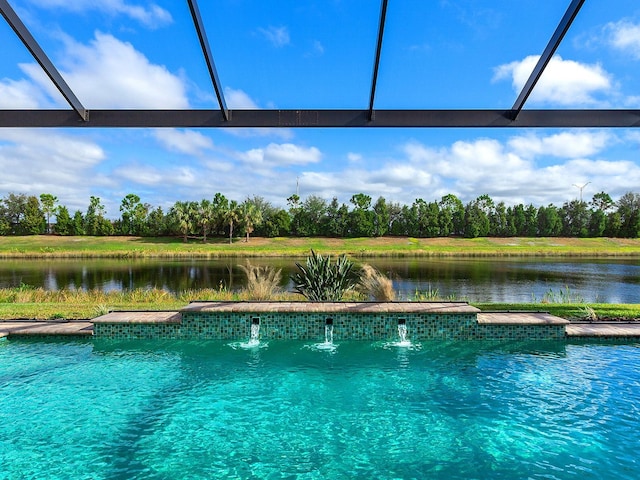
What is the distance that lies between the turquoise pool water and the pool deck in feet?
1.14

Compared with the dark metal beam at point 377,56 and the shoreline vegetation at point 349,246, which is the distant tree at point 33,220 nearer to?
the shoreline vegetation at point 349,246

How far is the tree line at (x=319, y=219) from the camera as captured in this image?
51.0 metres

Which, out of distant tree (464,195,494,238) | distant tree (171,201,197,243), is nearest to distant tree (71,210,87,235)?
distant tree (171,201,197,243)

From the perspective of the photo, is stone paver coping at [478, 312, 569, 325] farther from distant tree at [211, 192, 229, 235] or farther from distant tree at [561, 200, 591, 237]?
distant tree at [561, 200, 591, 237]

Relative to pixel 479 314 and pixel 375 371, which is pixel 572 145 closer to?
pixel 479 314

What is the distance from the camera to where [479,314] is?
6.98 meters

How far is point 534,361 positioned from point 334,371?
110 inches

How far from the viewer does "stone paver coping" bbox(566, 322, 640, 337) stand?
638 centimetres

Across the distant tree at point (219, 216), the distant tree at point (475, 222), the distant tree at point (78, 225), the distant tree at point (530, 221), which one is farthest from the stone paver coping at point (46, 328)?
the distant tree at point (530, 221)

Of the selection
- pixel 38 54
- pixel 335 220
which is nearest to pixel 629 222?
pixel 335 220

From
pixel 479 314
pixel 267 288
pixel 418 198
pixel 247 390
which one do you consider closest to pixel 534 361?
pixel 479 314

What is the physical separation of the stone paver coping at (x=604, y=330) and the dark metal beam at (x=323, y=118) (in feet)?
11.8

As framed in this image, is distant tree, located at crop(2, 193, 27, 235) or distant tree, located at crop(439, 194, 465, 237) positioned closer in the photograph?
distant tree, located at crop(2, 193, 27, 235)

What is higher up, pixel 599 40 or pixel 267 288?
pixel 599 40
